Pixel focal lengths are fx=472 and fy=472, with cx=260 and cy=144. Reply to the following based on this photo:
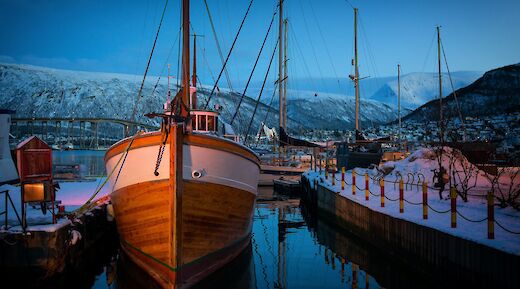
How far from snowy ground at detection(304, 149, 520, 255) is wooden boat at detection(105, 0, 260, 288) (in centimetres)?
494

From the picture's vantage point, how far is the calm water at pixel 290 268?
41.3 ft

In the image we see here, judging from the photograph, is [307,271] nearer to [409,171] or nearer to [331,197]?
[331,197]

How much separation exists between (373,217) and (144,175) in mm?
7550

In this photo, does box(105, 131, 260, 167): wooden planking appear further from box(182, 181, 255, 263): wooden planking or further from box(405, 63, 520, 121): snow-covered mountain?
box(405, 63, 520, 121): snow-covered mountain

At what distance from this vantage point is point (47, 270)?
38.1ft

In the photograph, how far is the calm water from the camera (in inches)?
496

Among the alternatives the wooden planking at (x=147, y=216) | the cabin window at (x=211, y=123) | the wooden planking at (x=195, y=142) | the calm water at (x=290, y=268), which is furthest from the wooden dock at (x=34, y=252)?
the cabin window at (x=211, y=123)

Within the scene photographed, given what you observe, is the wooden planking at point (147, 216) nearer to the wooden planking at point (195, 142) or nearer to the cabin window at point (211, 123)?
the wooden planking at point (195, 142)

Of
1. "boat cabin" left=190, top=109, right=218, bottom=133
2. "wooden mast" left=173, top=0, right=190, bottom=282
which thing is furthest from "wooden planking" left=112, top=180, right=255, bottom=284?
"boat cabin" left=190, top=109, right=218, bottom=133

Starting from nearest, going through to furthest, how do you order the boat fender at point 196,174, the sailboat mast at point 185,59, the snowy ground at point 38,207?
the boat fender at point 196,174, the snowy ground at point 38,207, the sailboat mast at point 185,59

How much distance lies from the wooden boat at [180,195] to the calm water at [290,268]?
0.86 m

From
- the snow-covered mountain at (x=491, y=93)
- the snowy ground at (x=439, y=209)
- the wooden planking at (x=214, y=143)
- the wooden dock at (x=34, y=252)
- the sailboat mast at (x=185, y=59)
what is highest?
the snow-covered mountain at (x=491, y=93)

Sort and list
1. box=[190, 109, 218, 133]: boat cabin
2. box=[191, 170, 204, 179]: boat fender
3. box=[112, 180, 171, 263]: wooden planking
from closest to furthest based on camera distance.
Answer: box=[112, 180, 171, 263]: wooden planking
box=[191, 170, 204, 179]: boat fender
box=[190, 109, 218, 133]: boat cabin

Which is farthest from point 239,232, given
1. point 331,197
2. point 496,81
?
point 496,81
